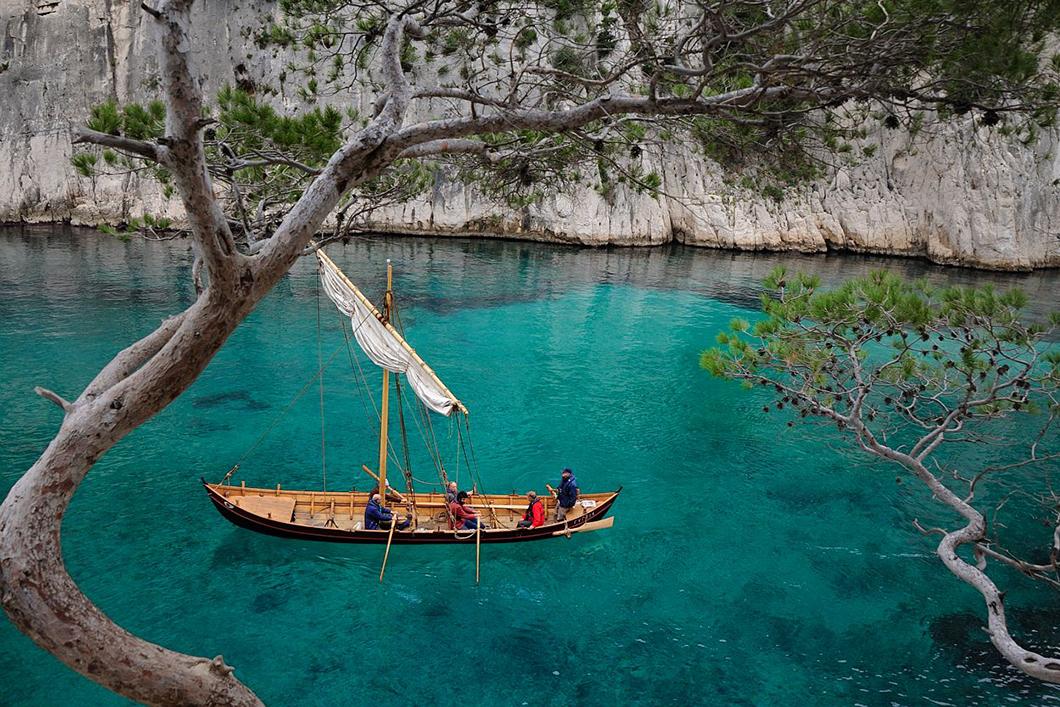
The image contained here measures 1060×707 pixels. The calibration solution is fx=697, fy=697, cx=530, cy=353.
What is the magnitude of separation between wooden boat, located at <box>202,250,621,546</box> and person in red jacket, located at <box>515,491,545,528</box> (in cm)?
12

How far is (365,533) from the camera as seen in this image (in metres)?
11.9

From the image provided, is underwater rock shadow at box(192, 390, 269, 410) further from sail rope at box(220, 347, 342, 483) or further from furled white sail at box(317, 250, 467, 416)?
furled white sail at box(317, 250, 467, 416)

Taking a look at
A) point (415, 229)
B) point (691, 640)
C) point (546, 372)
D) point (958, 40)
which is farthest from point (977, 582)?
point (415, 229)

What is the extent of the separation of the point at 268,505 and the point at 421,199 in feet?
126

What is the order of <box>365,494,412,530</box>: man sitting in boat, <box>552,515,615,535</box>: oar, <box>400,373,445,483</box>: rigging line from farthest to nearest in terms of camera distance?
1. <box>400,373,445,483</box>: rigging line
2. <box>552,515,615,535</box>: oar
3. <box>365,494,412,530</box>: man sitting in boat

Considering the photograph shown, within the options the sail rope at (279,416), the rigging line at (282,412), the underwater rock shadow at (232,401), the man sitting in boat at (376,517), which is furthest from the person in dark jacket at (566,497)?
the underwater rock shadow at (232,401)

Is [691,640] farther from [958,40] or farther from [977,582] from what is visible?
[958,40]

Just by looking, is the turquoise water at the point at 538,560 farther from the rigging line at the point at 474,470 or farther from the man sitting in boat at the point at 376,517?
the man sitting in boat at the point at 376,517

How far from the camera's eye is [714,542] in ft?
43.3

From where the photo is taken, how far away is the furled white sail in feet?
36.8

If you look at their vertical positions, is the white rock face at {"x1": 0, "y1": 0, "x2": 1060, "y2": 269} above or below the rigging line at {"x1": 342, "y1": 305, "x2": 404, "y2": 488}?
above

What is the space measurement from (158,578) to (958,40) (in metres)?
12.9

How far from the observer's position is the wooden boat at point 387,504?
11.7 metres

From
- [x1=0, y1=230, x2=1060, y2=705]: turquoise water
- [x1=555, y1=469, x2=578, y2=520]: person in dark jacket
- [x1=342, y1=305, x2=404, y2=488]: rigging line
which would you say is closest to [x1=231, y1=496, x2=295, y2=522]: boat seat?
[x1=0, y1=230, x2=1060, y2=705]: turquoise water
